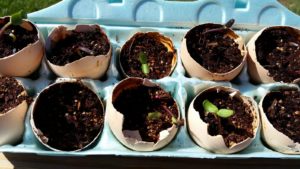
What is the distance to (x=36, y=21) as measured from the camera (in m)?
1.21

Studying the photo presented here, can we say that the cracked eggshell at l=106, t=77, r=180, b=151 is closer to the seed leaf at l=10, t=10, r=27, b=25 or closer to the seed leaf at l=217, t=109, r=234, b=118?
the seed leaf at l=217, t=109, r=234, b=118

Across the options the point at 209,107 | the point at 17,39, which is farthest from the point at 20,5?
the point at 209,107

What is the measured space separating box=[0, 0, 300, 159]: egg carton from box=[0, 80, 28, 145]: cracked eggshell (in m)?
0.01

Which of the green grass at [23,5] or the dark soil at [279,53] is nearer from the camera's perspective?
the dark soil at [279,53]

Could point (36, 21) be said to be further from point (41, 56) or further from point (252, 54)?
point (252, 54)

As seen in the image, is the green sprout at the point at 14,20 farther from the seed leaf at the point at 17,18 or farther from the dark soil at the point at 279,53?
the dark soil at the point at 279,53

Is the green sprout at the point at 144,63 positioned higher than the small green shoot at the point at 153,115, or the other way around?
the green sprout at the point at 144,63

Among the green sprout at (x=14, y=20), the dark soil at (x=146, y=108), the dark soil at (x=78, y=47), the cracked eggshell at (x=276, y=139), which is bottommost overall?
the cracked eggshell at (x=276, y=139)

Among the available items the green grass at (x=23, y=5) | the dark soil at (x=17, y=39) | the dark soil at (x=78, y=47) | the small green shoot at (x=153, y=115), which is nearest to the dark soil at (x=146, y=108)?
the small green shoot at (x=153, y=115)

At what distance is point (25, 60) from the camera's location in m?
1.06

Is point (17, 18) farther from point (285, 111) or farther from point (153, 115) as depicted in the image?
point (285, 111)

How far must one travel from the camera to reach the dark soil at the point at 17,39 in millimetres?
1079

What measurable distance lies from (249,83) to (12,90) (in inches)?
22.9

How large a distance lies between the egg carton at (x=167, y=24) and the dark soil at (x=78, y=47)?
5 cm
